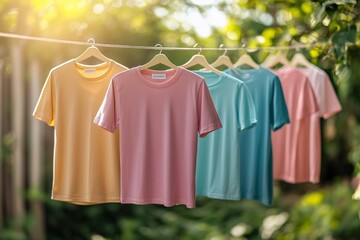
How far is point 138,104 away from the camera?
109 inches

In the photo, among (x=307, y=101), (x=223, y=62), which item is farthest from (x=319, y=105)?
(x=223, y=62)

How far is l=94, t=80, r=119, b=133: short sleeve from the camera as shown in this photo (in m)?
2.68

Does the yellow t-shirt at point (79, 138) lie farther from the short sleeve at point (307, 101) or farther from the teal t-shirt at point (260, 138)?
the short sleeve at point (307, 101)

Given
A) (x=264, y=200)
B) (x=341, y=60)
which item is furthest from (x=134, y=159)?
(x=341, y=60)

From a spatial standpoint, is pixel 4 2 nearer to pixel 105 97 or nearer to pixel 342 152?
pixel 105 97

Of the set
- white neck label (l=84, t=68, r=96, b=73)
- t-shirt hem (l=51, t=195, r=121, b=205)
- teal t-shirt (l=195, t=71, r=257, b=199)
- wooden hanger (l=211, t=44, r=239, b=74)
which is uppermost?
wooden hanger (l=211, t=44, r=239, b=74)

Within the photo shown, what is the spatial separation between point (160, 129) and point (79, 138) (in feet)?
1.11

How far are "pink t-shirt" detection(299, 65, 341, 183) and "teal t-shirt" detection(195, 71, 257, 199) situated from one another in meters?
0.67

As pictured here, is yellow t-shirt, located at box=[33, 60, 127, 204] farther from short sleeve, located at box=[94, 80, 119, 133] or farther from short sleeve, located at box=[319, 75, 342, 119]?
short sleeve, located at box=[319, 75, 342, 119]

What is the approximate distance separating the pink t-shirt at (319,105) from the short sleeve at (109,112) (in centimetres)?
129

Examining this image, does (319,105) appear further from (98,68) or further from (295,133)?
(98,68)

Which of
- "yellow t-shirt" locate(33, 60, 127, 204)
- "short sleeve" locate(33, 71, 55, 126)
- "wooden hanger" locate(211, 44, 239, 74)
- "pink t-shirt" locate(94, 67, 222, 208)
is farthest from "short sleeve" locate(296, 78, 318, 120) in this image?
"short sleeve" locate(33, 71, 55, 126)

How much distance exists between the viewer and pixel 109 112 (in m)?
2.69

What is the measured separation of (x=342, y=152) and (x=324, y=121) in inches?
42.7
